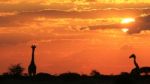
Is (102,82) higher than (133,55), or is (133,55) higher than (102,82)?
(133,55)

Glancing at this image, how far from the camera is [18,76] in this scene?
159 ft

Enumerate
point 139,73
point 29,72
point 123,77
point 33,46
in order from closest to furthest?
1. point 123,77
2. point 139,73
3. point 29,72
4. point 33,46

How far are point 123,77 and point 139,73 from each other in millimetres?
12724

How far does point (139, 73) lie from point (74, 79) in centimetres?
532

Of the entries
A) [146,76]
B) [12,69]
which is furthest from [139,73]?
[12,69]

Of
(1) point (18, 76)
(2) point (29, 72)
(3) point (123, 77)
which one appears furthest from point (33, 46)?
(3) point (123, 77)

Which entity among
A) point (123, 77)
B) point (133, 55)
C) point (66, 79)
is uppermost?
point (133, 55)

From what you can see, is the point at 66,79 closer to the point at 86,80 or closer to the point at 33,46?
the point at 86,80

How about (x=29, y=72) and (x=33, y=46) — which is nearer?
(x=29, y=72)

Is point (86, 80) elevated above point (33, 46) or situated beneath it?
situated beneath

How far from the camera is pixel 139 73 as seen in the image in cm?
5075

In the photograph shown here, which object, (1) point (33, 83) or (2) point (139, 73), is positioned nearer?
(1) point (33, 83)

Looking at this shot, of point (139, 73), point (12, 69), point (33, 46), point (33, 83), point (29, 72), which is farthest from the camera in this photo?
point (12, 69)

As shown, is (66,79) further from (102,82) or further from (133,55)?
(133,55)
